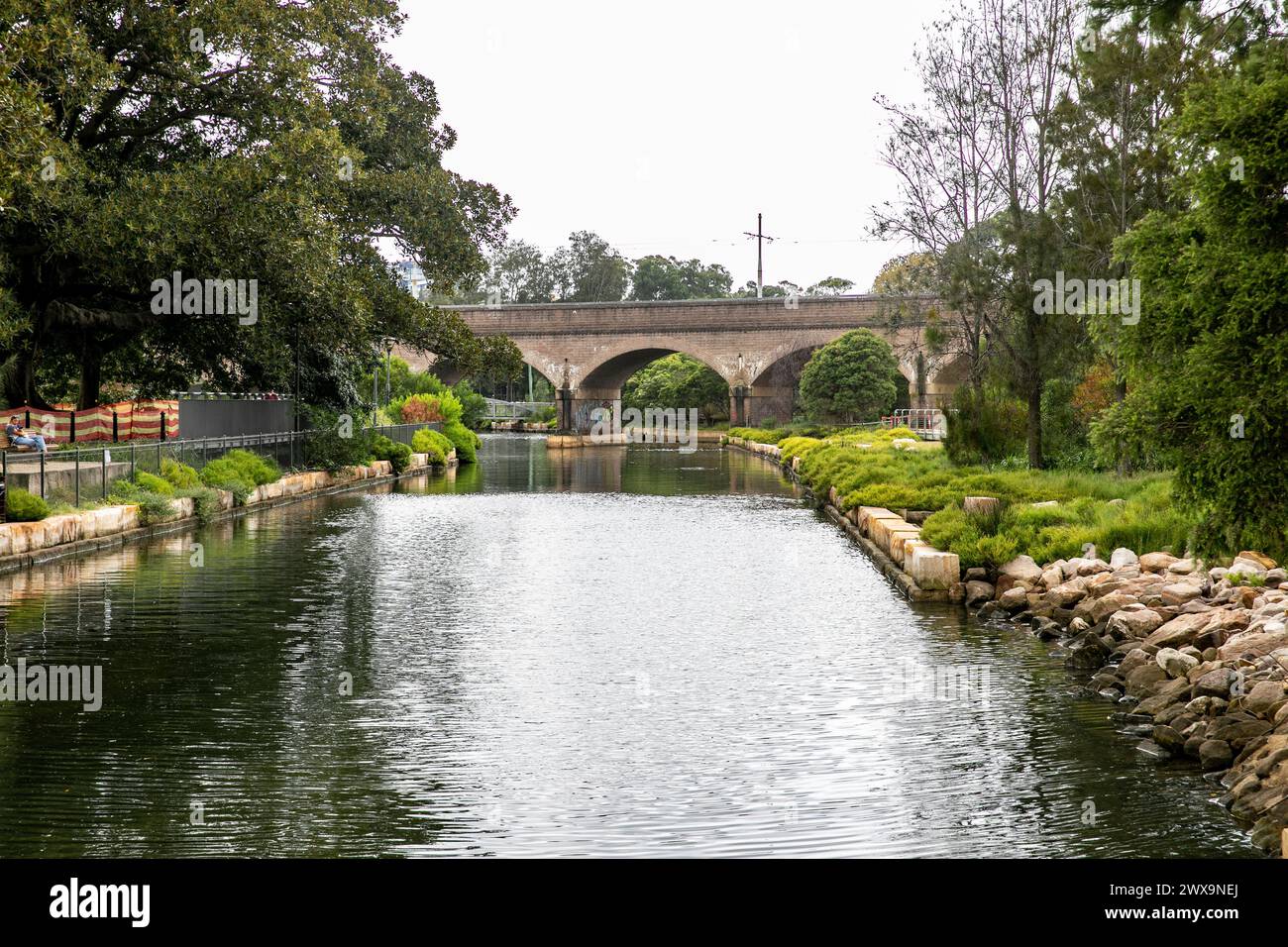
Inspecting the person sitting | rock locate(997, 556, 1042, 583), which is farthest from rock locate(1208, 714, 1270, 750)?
the person sitting

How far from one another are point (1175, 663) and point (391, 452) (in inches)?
1097

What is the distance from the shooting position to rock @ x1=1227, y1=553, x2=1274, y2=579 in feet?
38.9

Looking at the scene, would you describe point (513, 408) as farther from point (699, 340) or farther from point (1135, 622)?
point (1135, 622)

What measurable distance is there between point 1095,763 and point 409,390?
4544cm

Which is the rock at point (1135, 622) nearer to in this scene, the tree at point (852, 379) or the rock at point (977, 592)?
the rock at point (977, 592)

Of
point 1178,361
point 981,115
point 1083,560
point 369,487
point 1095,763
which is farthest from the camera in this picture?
point 369,487

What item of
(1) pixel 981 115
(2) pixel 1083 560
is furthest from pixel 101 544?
(1) pixel 981 115

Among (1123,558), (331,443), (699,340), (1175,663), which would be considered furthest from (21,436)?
(699,340)

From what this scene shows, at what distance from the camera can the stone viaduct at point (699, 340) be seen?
61875mm

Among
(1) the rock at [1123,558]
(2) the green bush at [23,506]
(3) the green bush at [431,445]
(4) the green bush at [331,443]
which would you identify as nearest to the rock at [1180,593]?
(1) the rock at [1123,558]

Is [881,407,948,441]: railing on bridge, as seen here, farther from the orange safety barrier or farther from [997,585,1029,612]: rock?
[997,585,1029,612]: rock

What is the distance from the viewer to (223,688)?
959cm

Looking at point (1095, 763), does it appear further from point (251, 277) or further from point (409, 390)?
point (409, 390)

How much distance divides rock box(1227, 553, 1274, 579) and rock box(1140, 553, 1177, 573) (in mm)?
661
